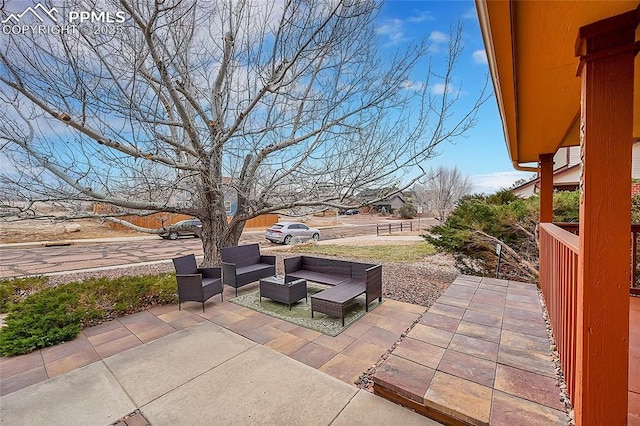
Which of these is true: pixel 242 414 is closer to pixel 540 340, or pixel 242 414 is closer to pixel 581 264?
pixel 581 264

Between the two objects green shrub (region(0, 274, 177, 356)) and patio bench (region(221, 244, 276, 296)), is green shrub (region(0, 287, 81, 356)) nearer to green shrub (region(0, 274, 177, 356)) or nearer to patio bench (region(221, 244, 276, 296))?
green shrub (region(0, 274, 177, 356))

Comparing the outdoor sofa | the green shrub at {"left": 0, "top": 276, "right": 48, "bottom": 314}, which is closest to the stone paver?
the outdoor sofa

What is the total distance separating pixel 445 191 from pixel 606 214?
20105mm

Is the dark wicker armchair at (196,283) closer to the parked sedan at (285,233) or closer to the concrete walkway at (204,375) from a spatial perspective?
the concrete walkway at (204,375)

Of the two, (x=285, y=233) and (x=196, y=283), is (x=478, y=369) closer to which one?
(x=196, y=283)

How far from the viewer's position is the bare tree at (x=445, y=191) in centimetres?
1944

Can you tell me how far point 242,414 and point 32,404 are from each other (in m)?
1.96

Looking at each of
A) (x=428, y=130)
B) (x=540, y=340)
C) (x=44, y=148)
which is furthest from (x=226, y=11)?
(x=540, y=340)

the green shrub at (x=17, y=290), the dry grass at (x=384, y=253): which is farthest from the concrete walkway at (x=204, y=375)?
the dry grass at (x=384, y=253)

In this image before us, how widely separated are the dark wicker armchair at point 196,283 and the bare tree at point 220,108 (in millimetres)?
1414

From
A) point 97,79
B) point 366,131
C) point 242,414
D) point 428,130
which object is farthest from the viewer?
point 366,131

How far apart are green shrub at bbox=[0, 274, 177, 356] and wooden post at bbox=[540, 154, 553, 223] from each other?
22.1ft

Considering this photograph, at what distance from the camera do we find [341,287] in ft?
16.1

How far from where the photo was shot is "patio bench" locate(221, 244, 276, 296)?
18.4ft
